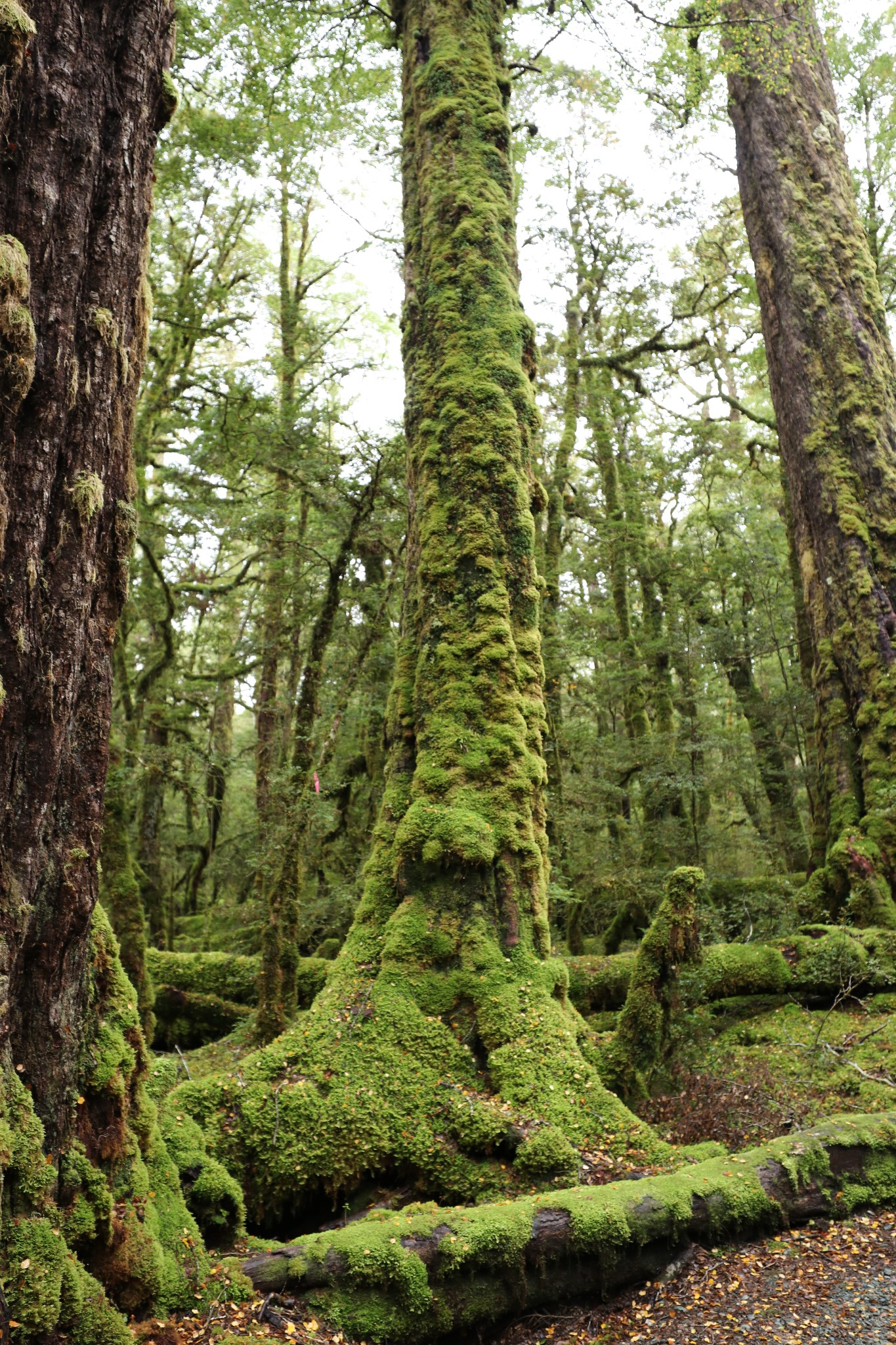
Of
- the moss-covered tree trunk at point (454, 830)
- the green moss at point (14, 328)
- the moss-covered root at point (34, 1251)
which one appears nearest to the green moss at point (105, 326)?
the green moss at point (14, 328)

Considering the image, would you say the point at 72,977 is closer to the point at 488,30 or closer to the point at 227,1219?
the point at 227,1219

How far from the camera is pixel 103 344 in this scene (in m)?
2.55

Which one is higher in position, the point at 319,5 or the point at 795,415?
the point at 319,5

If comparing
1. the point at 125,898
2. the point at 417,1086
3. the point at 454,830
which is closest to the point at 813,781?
the point at 454,830

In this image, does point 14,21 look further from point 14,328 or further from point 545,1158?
point 545,1158

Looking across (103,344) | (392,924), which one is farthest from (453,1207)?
(103,344)

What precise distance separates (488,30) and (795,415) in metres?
5.21

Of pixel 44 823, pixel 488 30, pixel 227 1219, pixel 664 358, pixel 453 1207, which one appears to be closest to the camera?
pixel 44 823

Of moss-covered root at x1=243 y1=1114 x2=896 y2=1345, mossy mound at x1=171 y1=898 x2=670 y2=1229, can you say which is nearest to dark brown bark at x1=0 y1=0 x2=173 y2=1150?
moss-covered root at x1=243 y1=1114 x2=896 y2=1345

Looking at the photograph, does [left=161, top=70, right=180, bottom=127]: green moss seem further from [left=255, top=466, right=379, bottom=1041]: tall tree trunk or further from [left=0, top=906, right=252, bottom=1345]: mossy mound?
[left=255, top=466, right=379, bottom=1041]: tall tree trunk

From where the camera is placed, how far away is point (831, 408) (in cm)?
987

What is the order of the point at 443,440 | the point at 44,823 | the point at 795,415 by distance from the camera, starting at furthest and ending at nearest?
1. the point at 795,415
2. the point at 443,440
3. the point at 44,823

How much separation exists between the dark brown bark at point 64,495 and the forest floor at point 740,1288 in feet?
4.34

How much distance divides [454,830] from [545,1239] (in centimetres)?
223
